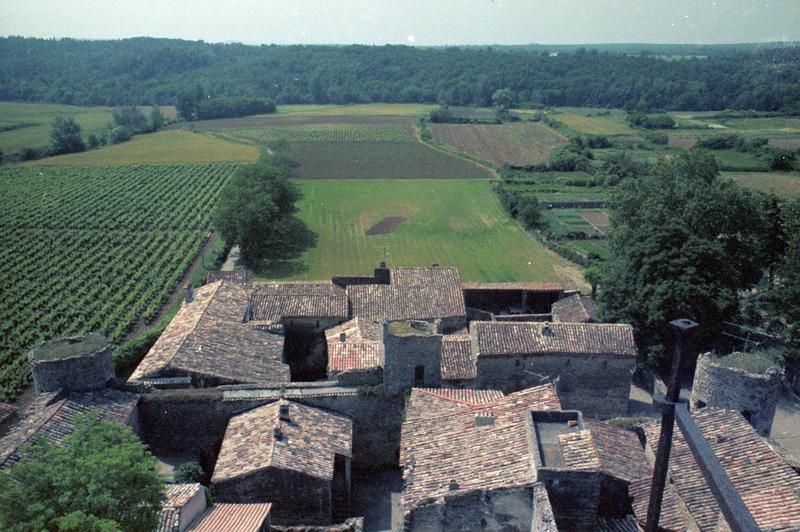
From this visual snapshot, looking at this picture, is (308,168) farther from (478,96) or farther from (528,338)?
(478,96)

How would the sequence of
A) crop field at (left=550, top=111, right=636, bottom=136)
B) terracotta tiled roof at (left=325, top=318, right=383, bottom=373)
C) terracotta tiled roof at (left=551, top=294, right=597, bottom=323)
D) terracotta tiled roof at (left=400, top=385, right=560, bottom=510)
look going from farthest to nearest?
crop field at (left=550, top=111, right=636, bottom=136) → terracotta tiled roof at (left=551, top=294, right=597, bottom=323) → terracotta tiled roof at (left=325, top=318, right=383, bottom=373) → terracotta tiled roof at (left=400, top=385, right=560, bottom=510)

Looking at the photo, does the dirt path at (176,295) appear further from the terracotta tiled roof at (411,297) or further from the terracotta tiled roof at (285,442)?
the terracotta tiled roof at (285,442)

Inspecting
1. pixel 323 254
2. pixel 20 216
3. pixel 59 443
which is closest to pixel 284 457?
pixel 59 443

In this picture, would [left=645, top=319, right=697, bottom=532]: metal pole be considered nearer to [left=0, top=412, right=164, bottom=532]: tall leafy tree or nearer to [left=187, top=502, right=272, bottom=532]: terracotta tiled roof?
[left=187, top=502, right=272, bottom=532]: terracotta tiled roof

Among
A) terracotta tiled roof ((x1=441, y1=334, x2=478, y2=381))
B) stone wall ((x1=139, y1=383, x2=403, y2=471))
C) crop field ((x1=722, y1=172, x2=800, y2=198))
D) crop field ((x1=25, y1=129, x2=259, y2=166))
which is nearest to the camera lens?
stone wall ((x1=139, y1=383, x2=403, y2=471))

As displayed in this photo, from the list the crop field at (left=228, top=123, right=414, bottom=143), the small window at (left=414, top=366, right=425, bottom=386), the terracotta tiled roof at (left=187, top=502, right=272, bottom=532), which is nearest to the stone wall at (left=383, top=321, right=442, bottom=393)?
the small window at (left=414, top=366, right=425, bottom=386)

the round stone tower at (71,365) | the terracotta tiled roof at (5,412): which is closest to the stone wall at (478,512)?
the round stone tower at (71,365)
